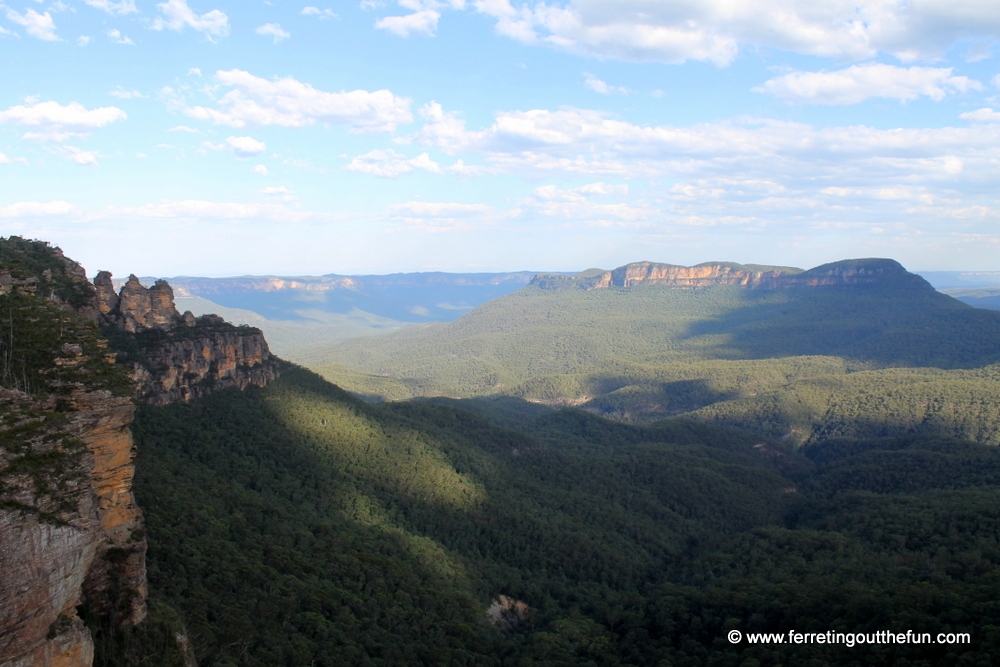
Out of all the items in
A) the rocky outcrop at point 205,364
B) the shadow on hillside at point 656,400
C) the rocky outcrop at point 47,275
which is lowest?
the shadow on hillside at point 656,400

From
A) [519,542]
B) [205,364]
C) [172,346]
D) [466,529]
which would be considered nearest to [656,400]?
[519,542]

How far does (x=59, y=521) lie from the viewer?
53.3ft

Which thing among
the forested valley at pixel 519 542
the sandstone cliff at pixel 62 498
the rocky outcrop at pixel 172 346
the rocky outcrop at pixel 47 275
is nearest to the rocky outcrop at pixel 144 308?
the rocky outcrop at pixel 172 346

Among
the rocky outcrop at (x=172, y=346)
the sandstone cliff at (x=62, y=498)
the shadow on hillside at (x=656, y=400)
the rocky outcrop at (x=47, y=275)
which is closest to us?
the sandstone cliff at (x=62, y=498)

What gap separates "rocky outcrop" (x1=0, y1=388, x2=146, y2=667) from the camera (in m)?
A: 15.0

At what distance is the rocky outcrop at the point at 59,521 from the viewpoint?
15023 mm

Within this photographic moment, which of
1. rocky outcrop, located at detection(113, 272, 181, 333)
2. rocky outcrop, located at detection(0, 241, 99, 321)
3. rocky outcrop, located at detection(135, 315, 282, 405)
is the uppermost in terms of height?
rocky outcrop, located at detection(0, 241, 99, 321)

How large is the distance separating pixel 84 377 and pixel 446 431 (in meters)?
62.8

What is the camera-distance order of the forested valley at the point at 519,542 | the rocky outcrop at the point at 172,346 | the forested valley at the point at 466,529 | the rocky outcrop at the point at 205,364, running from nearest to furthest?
the forested valley at the point at 466,529, the forested valley at the point at 519,542, the rocky outcrop at the point at 172,346, the rocky outcrop at the point at 205,364

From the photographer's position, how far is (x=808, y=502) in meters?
80.1

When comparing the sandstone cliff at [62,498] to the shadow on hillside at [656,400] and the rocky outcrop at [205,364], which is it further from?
the shadow on hillside at [656,400]

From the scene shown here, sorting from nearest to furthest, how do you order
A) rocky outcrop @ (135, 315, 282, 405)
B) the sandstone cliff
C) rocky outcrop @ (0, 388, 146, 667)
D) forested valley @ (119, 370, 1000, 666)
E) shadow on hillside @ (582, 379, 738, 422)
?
rocky outcrop @ (0, 388, 146, 667), the sandstone cliff, forested valley @ (119, 370, 1000, 666), rocky outcrop @ (135, 315, 282, 405), shadow on hillside @ (582, 379, 738, 422)

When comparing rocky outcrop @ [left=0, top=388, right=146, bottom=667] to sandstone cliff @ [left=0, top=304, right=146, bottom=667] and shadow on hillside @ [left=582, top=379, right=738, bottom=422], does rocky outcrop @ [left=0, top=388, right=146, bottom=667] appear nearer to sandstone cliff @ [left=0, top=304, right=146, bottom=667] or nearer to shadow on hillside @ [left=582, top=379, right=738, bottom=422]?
sandstone cliff @ [left=0, top=304, right=146, bottom=667]

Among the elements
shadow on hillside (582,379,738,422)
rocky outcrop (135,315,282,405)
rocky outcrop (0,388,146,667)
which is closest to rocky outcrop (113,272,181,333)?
rocky outcrop (135,315,282,405)
